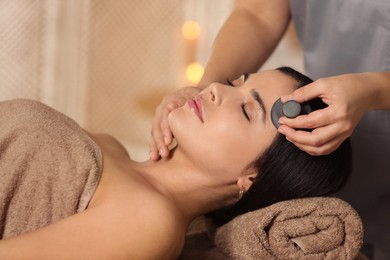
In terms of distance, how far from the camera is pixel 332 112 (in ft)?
3.81

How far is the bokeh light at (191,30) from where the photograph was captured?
9.37 ft

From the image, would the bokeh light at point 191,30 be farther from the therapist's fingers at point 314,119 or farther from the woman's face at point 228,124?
the therapist's fingers at point 314,119

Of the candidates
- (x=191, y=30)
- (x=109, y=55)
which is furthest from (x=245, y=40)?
(x=109, y=55)

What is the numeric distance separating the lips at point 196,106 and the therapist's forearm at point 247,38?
209 millimetres

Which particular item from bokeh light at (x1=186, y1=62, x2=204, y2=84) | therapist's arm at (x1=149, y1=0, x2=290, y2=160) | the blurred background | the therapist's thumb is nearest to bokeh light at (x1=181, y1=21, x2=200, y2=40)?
the blurred background

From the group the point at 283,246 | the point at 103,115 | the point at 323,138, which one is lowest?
the point at 103,115

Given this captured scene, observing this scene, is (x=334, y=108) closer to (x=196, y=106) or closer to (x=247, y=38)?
(x=196, y=106)

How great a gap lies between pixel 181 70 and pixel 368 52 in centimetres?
146

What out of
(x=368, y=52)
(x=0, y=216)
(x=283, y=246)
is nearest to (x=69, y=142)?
(x=0, y=216)

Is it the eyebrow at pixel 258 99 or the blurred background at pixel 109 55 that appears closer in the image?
the eyebrow at pixel 258 99

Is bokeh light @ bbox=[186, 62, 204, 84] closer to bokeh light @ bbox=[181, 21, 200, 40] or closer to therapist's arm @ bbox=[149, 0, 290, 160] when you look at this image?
bokeh light @ bbox=[181, 21, 200, 40]

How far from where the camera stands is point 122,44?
2.98m

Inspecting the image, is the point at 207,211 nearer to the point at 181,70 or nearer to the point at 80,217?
the point at 80,217

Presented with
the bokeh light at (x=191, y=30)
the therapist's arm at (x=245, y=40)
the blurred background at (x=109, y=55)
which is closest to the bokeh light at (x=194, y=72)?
the blurred background at (x=109, y=55)
